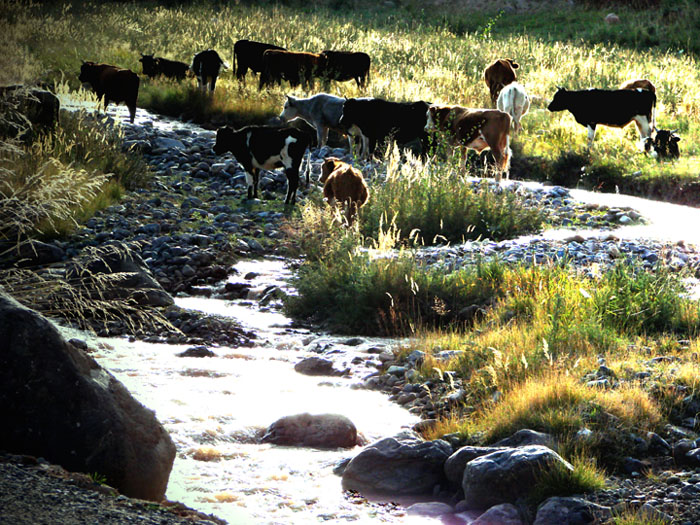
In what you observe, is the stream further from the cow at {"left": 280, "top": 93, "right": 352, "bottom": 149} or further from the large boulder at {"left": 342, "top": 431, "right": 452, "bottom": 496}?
the cow at {"left": 280, "top": 93, "right": 352, "bottom": 149}

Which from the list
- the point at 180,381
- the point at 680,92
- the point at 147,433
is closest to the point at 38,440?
the point at 147,433

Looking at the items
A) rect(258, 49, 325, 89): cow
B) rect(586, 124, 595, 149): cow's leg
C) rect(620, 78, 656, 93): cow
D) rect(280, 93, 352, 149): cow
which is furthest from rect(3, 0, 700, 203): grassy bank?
rect(280, 93, 352, 149): cow

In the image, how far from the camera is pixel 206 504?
5.18 m

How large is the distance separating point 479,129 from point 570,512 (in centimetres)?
1008

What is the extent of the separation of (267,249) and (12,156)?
3.48 m

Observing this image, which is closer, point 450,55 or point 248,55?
point 248,55

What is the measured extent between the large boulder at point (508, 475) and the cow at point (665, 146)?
474 inches

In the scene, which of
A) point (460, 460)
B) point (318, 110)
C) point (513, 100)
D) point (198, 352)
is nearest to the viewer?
point (460, 460)

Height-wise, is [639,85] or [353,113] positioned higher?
[639,85]

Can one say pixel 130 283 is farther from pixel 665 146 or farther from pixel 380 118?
pixel 665 146

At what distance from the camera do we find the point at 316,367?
7816 millimetres

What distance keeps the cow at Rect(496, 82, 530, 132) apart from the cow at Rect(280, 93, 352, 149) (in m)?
2.93

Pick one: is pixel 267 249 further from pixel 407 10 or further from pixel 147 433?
pixel 407 10

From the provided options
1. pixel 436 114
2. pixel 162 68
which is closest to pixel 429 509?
pixel 436 114
